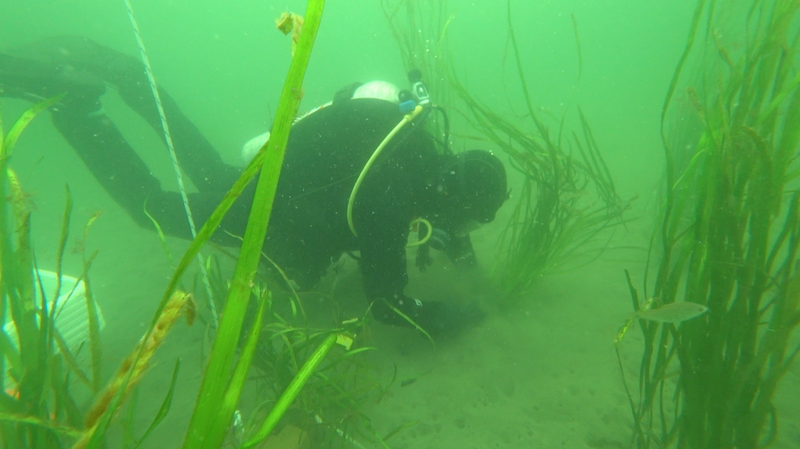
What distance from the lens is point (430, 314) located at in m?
3.04

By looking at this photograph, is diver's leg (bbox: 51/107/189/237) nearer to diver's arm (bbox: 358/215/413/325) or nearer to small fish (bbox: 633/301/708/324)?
diver's arm (bbox: 358/215/413/325)

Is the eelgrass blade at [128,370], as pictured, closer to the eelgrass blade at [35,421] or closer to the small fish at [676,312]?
the eelgrass blade at [35,421]

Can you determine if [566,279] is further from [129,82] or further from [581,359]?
[129,82]

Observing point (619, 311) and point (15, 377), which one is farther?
point (619, 311)

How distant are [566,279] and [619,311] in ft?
2.17

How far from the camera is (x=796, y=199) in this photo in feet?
4.83

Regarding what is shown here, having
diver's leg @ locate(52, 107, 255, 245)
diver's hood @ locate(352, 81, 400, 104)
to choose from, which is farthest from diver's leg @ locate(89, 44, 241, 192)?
diver's hood @ locate(352, 81, 400, 104)

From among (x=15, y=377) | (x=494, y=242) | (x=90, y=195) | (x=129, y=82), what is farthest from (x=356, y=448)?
(x=90, y=195)

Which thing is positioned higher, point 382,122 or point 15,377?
point 382,122

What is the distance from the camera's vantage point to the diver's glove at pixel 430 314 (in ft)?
9.52

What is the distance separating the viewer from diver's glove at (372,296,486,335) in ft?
9.52

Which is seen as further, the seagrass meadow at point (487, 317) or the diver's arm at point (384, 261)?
the diver's arm at point (384, 261)

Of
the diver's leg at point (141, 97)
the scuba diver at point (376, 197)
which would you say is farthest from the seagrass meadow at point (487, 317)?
the diver's leg at point (141, 97)

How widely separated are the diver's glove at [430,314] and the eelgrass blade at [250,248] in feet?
6.55
